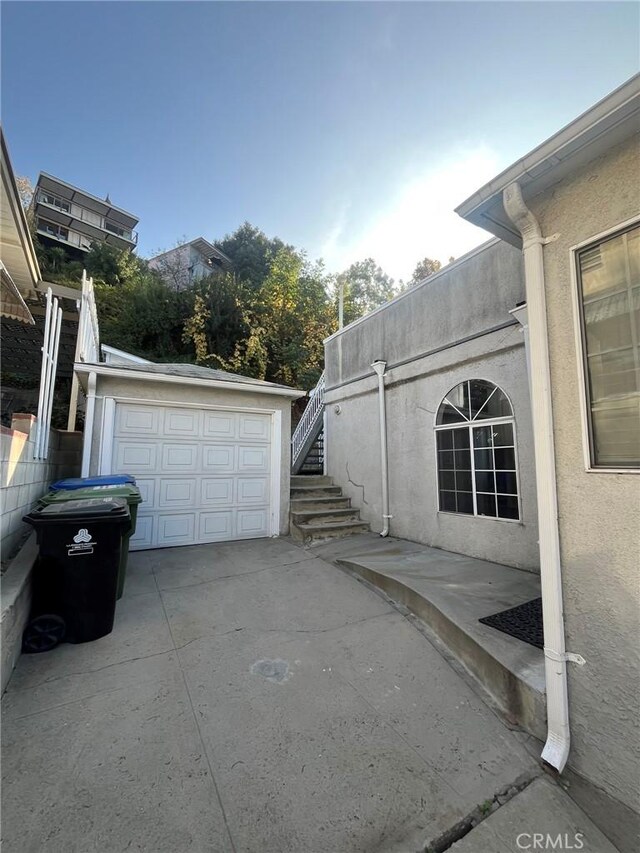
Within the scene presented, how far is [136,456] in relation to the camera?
5.75 m

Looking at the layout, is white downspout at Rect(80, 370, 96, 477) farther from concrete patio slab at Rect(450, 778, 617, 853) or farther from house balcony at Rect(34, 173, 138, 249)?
house balcony at Rect(34, 173, 138, 249)

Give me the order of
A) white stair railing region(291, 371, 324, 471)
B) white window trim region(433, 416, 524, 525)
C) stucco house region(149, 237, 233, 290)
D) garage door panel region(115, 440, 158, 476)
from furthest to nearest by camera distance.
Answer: stucco house region(149, 237, 233, 290)
white stair railing region(291, 371, 324, 471)
garage door panel region(115, 440, 158, 476)
white window trim region(433, 416, 524, 525)

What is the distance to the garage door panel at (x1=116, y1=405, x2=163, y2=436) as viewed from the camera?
5.70 m

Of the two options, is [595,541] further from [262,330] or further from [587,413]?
[262,330]

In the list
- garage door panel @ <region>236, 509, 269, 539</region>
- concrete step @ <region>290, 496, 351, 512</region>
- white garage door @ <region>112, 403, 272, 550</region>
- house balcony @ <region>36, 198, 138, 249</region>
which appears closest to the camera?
white garage door @ <region>112, 403, 272, 550</region>

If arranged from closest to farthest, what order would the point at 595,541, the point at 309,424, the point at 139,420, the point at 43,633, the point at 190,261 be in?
1. the point at 595,541
2. the point at 43,633
3. the point at 139,420
4. the point at 309,424
5. the point at 190,261

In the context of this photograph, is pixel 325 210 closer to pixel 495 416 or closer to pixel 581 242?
pixel 495 416

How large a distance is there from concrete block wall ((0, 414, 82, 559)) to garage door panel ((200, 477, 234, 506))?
216 centimetres

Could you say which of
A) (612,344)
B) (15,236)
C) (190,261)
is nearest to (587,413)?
(612,344)

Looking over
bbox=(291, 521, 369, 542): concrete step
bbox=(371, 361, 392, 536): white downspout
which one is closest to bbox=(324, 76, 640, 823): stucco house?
bbox=(371, 361, 392, 536): white downspout

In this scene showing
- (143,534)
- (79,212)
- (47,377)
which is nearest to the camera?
(47,377)

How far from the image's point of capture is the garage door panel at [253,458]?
6.57 m

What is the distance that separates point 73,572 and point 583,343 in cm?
400

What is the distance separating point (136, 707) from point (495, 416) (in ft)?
16.0
